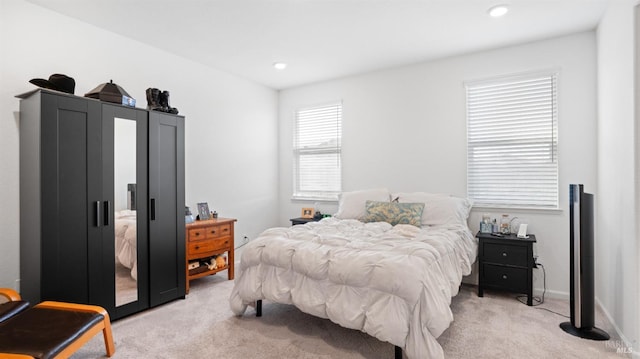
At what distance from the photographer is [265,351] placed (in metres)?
2.32

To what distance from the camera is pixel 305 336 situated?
2.53 m

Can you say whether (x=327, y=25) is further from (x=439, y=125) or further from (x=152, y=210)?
(x=152, y=210)

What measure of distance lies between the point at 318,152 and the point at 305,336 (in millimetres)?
3014

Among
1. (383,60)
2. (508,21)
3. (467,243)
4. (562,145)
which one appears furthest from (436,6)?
(467,243)

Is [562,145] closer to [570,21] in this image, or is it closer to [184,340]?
[570,21]

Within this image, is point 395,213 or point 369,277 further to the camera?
point 395,213

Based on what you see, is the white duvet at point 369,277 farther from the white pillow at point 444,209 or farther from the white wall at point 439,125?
the white wall at point 439,125

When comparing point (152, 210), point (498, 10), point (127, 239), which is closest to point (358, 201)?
point (152, 210)

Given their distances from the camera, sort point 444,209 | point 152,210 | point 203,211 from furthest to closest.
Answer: point 203,211
point 444,209
point 152,210

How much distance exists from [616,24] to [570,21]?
1.94ft

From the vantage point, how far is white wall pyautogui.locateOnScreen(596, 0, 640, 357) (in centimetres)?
218

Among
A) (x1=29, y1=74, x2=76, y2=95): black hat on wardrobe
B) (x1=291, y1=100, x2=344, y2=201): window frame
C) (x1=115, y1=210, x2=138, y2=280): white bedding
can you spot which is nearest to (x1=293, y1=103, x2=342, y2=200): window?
(x1=291, y1=100, x2=344, y2=201): window frame

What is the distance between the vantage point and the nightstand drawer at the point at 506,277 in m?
3.19

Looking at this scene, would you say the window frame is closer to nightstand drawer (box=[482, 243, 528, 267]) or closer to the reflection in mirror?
nightstand drawer (box=[482, 243, 528, 267])
